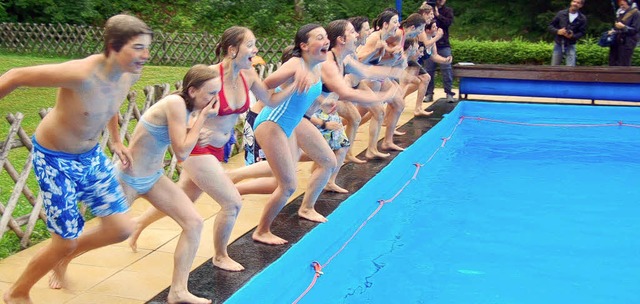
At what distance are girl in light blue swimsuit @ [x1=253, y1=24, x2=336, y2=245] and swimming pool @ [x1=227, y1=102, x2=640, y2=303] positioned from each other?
1.30 ft

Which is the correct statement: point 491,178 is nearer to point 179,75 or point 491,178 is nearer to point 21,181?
point 21,181

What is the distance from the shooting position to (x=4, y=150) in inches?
252

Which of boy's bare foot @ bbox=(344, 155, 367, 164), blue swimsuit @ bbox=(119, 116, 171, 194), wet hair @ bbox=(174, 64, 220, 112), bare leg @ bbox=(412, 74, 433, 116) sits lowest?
bare leg @ bbox=(412, 74, 433, 116)

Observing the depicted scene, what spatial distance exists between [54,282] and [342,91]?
2.67 meters

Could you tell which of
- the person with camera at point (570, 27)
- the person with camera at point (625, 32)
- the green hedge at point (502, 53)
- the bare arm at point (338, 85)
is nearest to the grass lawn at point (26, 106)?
the bare arm at point (338, 85)

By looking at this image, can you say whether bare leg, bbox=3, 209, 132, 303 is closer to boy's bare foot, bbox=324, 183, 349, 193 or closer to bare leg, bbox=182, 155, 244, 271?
bare leg, bbox=182, 155, 244, 271

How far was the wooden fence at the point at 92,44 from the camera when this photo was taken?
67.7 feet

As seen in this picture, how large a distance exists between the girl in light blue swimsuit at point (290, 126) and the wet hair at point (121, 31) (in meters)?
1.82

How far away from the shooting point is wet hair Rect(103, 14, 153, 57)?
4371mm

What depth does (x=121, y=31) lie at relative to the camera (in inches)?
172

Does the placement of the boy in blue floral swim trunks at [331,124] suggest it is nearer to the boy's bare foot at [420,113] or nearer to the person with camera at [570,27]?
the boy's bare foot at [420,113]

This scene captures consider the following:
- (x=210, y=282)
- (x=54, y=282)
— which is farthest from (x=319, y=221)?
(x=54, y=282)

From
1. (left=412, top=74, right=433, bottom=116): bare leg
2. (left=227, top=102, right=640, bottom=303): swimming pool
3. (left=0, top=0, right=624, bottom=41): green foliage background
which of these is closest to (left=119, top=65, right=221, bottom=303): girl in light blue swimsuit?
(left=227, top=102, right=640, bottom=303): swimming pool

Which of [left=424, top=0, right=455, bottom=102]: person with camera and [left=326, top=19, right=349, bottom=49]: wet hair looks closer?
[left=326, top=19, right=349, bottom=49]: wet hair
